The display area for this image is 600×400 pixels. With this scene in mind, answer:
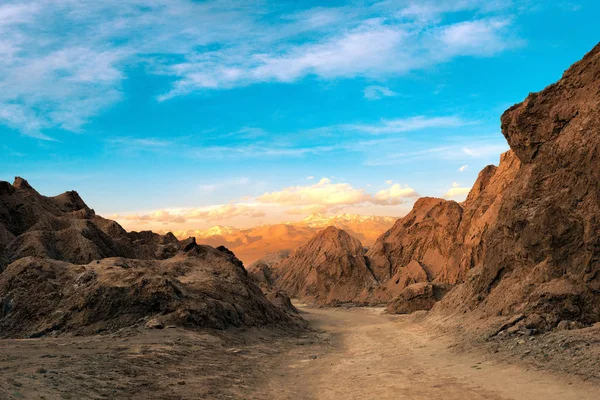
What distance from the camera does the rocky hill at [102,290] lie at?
15.6 meters

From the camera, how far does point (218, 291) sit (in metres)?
21.3

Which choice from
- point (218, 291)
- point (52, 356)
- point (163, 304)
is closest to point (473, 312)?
point (218, 291)

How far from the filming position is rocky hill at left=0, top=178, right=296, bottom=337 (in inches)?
615

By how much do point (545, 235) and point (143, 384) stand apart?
47.9ft

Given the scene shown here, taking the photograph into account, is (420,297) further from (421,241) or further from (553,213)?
(553,213)

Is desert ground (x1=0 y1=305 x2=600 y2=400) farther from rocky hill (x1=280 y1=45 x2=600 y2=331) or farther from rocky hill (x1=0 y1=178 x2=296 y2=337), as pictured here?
rocky hill (x1=280 y1=45 x2=600 y2=331)

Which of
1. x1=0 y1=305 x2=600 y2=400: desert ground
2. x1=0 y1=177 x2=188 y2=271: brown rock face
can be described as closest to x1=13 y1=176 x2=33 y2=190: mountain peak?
x1=0 y1=177 x2=188 y2=271: brown rock face

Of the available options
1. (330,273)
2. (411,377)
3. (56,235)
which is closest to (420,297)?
(330,273)

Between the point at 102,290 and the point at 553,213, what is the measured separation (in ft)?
56.0

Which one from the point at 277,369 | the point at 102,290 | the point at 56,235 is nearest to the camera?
the point at 277,369

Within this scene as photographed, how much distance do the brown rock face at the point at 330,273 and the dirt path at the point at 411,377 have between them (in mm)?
35519

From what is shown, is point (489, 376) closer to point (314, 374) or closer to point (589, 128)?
point (314, 374)

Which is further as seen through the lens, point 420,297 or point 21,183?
point 420,297

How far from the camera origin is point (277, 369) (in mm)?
13594
